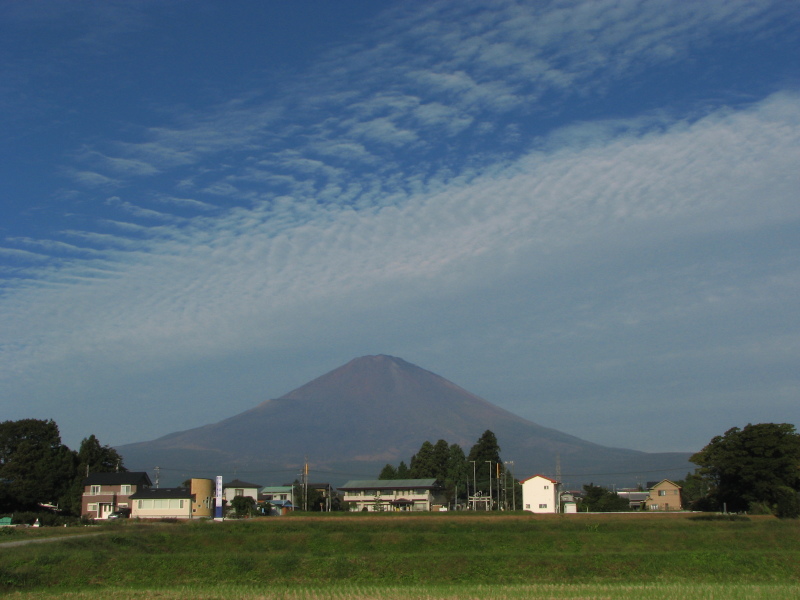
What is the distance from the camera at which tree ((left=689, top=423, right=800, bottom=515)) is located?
51812mm

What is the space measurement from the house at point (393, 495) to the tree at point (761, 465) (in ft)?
123

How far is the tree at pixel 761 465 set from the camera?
5181 cm

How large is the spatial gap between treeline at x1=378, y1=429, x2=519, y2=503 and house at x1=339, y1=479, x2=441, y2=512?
5.10 meters

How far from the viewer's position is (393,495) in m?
86.4

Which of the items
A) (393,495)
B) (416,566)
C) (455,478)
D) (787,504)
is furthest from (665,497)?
(416,566)

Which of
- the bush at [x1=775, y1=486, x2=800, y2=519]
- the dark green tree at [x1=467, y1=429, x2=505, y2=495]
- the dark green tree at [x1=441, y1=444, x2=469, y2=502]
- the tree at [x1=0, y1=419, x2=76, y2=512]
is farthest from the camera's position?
the dark green tree at [x1=441, y1=444, x2=469, y2=502]

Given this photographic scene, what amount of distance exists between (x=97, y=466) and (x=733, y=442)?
2463 inches

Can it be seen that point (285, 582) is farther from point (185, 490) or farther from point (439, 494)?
point (439, 494)

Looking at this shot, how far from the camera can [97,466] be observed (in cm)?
7775

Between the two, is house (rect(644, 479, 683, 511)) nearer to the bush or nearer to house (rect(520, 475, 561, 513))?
house (rect(520, 475, 561, 513))

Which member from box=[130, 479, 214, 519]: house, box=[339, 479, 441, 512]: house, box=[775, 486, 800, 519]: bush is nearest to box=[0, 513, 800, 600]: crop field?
box=[775, 486, 800, 519]: bush

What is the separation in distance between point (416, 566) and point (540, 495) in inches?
1954

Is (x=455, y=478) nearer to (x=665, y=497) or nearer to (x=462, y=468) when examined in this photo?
(x=462, y=468)

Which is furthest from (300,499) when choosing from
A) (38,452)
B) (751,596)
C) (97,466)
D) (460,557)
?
(751,596)
